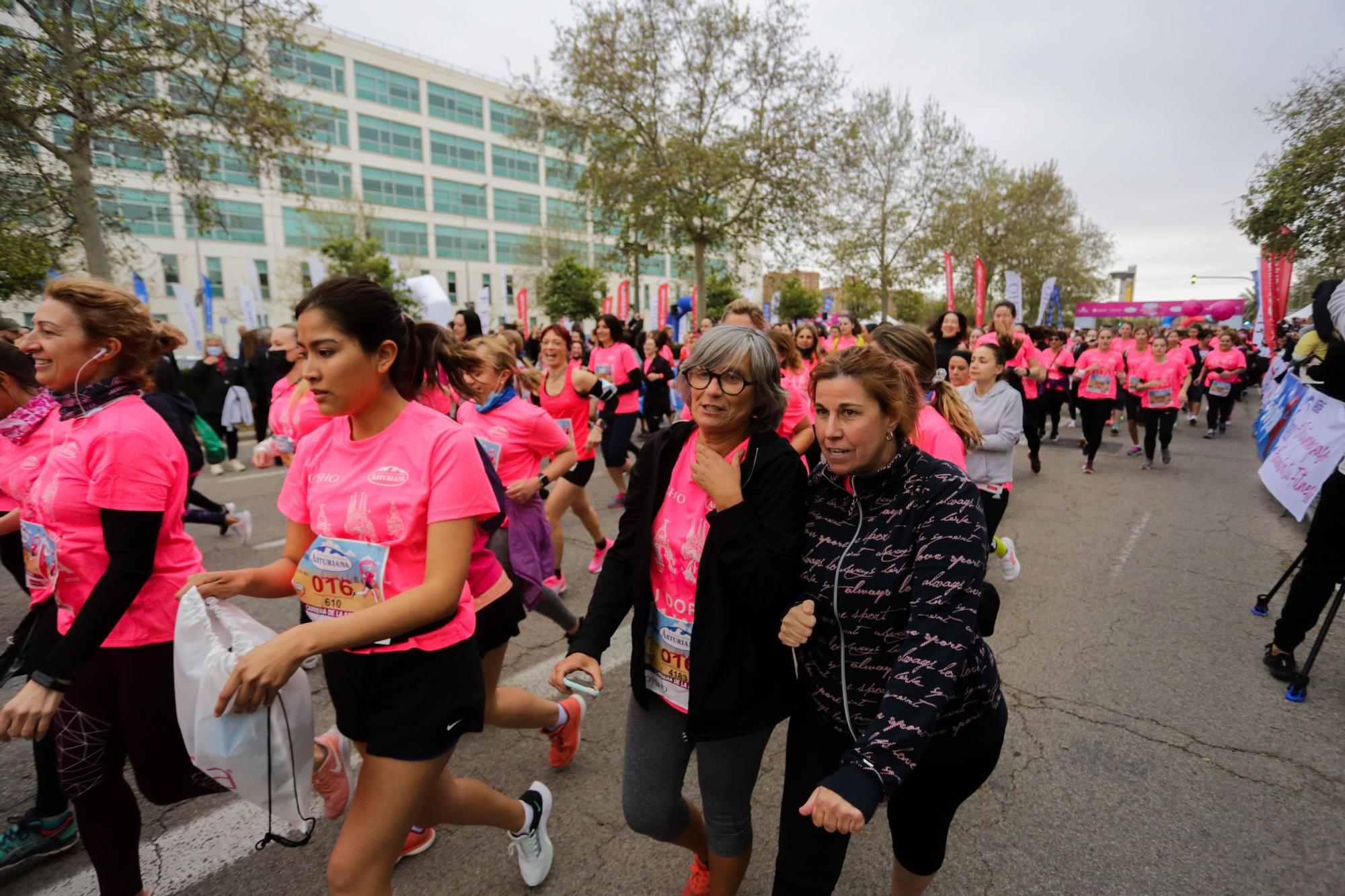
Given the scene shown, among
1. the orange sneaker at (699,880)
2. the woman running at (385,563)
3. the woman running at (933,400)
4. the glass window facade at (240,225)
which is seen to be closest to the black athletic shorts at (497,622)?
the woman running at (385,563)

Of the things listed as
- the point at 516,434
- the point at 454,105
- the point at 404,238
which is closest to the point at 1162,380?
the point at 516,434

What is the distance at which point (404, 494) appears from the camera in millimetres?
1658

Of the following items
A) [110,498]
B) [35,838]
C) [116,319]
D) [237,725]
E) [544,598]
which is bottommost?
[35,838]

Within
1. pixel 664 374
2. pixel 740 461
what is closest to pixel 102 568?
pixel 740 461

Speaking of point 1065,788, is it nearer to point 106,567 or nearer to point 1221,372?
point 106,567

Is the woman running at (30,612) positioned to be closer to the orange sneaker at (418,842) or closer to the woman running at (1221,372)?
the orange sneaker at (418,842)

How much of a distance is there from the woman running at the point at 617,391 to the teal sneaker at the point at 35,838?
4555mm

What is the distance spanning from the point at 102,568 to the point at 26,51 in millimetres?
10457

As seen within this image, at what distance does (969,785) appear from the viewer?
1766 millimetres

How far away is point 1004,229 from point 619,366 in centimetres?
2758

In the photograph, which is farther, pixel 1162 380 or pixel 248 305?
pixel 248 305

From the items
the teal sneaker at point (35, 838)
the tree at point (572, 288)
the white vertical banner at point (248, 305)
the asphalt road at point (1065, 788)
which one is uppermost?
the tree at point (572, 288)

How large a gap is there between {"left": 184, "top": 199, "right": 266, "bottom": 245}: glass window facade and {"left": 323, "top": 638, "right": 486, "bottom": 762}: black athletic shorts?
1865 inches

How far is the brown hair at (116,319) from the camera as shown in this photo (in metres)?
1.98
